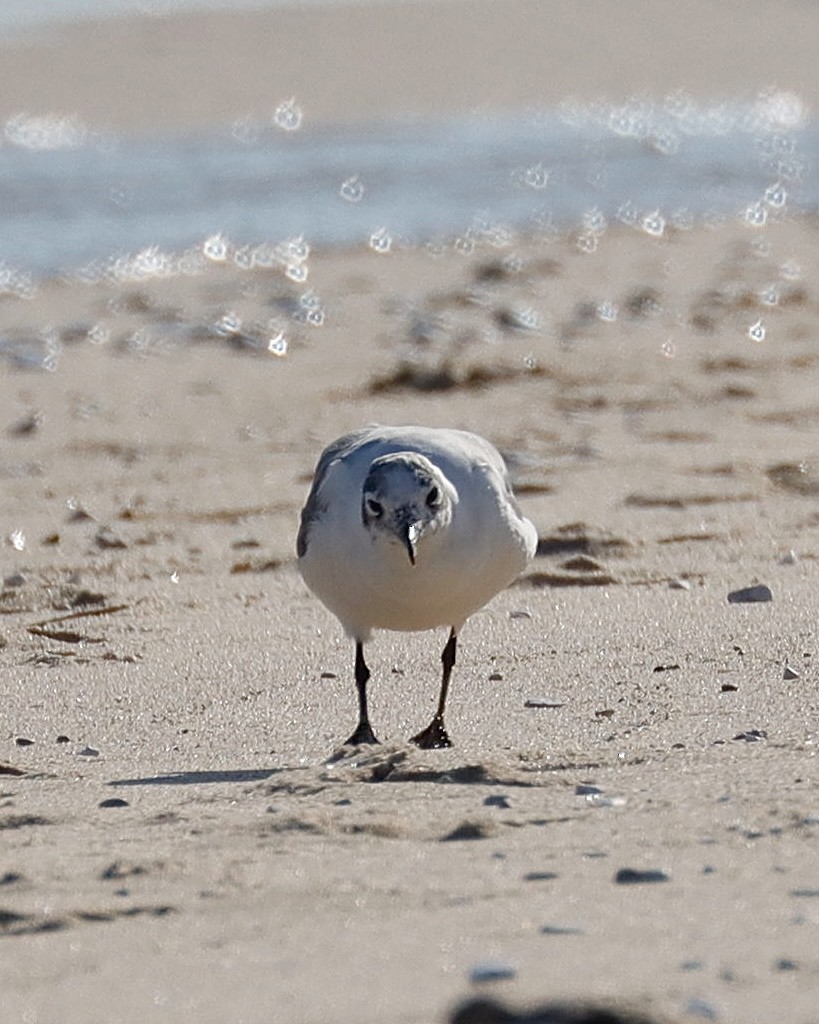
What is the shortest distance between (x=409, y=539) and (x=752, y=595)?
5.64ft

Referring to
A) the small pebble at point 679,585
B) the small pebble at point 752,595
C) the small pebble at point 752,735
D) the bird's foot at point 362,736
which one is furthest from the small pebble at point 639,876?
the small pebble at point 679,585

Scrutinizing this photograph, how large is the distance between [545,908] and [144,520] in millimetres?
4196

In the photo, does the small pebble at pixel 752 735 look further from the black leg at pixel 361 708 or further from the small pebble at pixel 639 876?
the small pebble at pixel 639 876

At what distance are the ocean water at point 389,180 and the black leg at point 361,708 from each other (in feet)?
30.5

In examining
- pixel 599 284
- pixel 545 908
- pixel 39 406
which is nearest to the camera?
pixel 545 908

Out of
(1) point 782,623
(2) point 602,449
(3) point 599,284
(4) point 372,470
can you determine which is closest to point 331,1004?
(4) point 372,470

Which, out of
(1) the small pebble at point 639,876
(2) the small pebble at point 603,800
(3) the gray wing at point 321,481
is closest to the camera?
(1) the small pebble at point 639,876

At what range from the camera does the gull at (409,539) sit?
4430 millimetres

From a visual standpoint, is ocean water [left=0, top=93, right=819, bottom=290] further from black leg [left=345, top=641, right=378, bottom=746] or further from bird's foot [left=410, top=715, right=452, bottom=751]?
bird's foot [left=410, top=715, right=452, bottom=751]

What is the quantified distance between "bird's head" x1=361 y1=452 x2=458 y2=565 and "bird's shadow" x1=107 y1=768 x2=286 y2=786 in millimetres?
553

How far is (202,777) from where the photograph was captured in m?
4.38

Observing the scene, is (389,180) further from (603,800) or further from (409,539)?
(603,800)

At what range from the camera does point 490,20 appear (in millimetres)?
35219

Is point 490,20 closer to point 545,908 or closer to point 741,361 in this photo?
point 741,361
